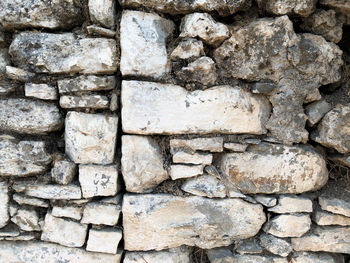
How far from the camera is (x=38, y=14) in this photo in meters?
1.90

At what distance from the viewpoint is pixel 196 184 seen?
2.04 m

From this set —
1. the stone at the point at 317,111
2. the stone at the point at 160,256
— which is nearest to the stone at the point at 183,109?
the stone at the point at 317,111

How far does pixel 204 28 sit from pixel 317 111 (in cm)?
94

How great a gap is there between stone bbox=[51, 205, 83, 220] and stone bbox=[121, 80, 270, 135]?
24.0 inches

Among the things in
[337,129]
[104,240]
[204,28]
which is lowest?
[104,240]

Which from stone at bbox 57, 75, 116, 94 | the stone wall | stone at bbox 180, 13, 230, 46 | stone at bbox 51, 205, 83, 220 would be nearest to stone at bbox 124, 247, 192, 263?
the stone wall

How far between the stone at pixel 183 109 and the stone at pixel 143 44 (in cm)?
9

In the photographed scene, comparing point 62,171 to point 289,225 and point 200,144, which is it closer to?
point 200,144

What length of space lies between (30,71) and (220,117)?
4.04 feet

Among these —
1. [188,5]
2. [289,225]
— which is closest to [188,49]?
[188,5]

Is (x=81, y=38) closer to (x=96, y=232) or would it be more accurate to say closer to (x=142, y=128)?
(x=142, y=128)

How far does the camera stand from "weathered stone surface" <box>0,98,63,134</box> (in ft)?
6.38

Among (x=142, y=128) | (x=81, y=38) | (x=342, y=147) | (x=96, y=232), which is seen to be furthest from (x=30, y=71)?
(x=342, y=147)

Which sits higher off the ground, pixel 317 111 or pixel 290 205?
pixel 317 111
